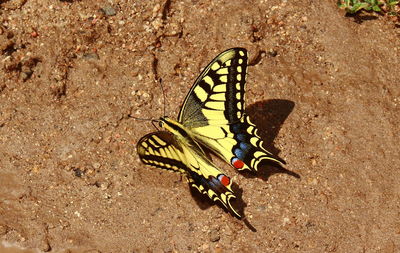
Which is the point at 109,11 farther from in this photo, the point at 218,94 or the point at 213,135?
the point at 213,135

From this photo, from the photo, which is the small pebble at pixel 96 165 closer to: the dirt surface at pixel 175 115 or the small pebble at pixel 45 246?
the dirt surface at pixel 175 115

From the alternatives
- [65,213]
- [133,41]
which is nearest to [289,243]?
[65,213]

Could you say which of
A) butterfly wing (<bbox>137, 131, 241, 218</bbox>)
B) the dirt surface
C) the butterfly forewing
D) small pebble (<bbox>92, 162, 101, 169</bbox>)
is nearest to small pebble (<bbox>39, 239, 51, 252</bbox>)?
the dirt surface

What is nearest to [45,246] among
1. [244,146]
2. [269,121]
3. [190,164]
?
[190,164]

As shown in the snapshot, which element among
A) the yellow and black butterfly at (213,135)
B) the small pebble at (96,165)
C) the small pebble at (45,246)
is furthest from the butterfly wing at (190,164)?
the small pebble at (45,246)

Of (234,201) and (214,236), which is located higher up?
(234,201)
